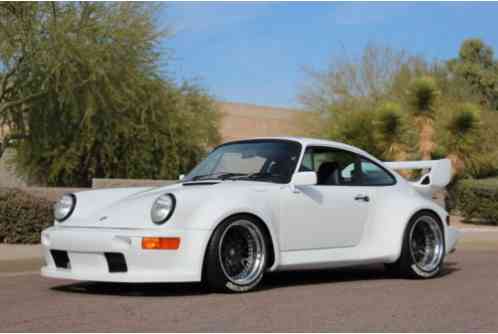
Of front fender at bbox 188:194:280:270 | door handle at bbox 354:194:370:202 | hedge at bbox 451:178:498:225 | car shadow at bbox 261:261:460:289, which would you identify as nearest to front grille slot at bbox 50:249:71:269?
front fender at bbox 188:194:280:270

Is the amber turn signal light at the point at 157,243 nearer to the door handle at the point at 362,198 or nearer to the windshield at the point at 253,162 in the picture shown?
the windshield at the point at 253,162

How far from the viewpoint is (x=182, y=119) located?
2825 cm

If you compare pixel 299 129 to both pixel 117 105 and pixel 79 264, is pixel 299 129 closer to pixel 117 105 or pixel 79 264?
pixel 117 105

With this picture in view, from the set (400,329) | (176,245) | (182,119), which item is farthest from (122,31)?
(400,329)

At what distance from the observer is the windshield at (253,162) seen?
29.6 feet

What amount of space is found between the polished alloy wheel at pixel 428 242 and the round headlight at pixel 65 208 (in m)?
3.67

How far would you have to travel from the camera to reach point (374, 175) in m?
9.89

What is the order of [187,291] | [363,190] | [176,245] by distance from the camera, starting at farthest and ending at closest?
[363,190] → [187,291] → [176,245]

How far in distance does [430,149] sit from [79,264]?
1599cm

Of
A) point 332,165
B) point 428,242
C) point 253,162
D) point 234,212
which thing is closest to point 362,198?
point 332,165

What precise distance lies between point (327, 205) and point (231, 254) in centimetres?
136

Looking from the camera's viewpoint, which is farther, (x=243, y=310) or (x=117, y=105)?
(x=117, y=105)

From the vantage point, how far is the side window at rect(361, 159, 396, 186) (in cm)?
980

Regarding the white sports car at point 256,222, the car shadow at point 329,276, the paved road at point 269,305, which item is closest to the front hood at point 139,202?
the white sports car at point 256,222
